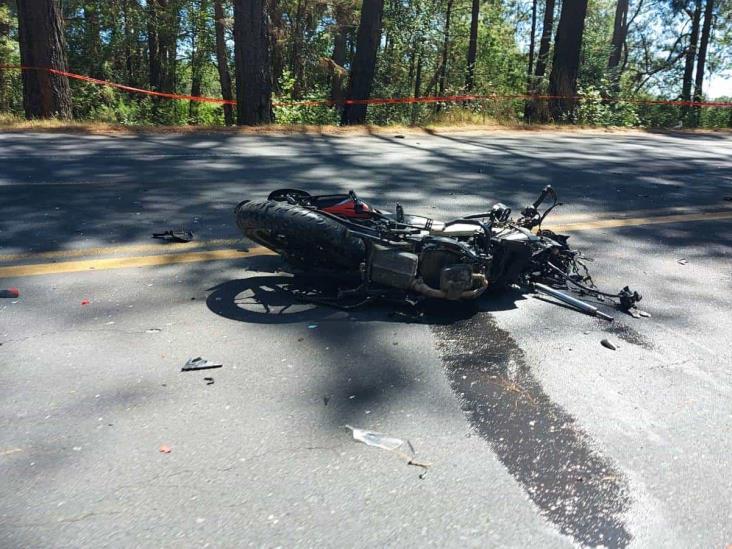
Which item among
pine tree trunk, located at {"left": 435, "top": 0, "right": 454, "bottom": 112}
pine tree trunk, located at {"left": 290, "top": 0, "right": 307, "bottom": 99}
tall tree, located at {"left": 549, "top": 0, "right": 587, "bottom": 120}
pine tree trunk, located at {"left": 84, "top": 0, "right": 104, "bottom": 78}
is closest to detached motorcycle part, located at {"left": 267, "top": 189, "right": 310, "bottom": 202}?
tall tree, located at {"left": 549, "top": 0, "right": 587, "bottom": 120}

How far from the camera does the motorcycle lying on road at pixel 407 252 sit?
4199mm

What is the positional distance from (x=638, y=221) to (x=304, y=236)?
175 inches

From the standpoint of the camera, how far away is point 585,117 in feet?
65.4

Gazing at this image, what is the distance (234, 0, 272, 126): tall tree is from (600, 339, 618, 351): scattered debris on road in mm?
12923

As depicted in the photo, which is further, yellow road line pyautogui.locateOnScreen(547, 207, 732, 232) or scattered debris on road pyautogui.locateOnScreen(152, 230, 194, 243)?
yellow road line pyautogui.locateOnScreen(547, 207, 732, 232)

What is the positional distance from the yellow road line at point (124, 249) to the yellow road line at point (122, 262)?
6.5 inches

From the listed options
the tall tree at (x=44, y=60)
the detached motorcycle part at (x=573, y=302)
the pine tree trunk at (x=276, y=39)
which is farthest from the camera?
the pine tree trunk at (x=276, y=39)

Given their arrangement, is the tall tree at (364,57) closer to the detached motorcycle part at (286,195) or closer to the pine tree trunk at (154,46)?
the detached motorcycle part at (286,195)

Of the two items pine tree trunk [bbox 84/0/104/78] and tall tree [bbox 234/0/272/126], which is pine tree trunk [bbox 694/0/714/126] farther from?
pine tree trunk [bbox 84/0/104/78]

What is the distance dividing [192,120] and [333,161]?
19.5 meters

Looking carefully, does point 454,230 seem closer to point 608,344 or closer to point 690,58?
point 608,344

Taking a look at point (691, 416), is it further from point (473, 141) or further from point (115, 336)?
point (473, 141)

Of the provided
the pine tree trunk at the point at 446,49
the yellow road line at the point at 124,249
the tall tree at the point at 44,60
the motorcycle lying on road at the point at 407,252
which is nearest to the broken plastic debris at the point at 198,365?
the motorcycle lying on road at the point at 407,252

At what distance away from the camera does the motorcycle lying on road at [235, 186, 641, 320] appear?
420 cm
